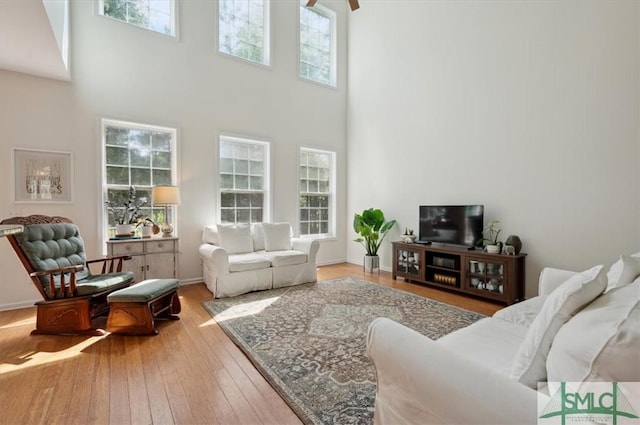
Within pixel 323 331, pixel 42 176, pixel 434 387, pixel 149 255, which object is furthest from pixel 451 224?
pixel 42 176

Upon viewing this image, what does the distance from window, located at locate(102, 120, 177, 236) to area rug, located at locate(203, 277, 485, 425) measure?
6.10 ft

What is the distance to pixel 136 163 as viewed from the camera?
4.27 m

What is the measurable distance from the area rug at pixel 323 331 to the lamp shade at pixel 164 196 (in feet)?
4.70

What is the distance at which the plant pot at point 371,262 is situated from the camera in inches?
211

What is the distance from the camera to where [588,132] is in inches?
130

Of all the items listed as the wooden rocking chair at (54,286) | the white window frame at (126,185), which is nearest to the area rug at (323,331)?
the wooden rocking chair at (54,286)

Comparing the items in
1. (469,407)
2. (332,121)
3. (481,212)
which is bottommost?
(469,407)

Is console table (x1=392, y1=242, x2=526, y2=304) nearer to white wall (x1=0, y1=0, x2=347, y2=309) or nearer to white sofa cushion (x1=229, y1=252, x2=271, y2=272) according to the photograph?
white wall (x1=0, y1=0, x2=347, y2=309)

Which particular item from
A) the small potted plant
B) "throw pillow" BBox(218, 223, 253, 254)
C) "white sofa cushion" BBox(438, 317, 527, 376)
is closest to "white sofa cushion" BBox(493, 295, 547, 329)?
"white sofa cushion" BBox(438, 317, 527, 376)

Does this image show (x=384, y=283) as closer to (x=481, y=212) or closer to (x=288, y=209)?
(x=481, y=212)

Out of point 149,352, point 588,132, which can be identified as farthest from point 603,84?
point 149,352

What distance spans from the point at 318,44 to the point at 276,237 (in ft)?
13.1

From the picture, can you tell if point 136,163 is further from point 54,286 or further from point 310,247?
point 310,247

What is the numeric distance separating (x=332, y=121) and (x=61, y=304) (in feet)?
16.5
